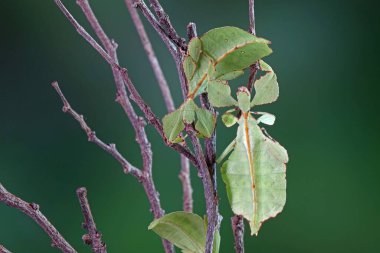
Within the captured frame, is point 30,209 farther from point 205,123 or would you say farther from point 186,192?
point 186,192

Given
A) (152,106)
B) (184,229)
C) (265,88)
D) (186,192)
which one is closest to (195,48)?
(265,88)

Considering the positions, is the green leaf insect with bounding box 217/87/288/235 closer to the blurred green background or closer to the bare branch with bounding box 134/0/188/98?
the bare branch with bounding box 134/0/188/98

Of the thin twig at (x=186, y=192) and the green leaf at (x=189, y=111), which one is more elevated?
the green leaf at (x=189, y=111)

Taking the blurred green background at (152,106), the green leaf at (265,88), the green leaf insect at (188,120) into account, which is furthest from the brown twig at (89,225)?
the blurred green background at (152,106)

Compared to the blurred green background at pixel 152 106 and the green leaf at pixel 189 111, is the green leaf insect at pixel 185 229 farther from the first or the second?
the blurred green background at pixel 152 106

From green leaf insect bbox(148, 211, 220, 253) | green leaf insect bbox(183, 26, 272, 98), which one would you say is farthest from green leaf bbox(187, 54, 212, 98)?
green leaf insect bbox(148, 211, 220, 253)

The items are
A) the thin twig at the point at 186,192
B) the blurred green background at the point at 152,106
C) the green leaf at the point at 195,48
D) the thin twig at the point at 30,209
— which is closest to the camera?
the green leaf at the point at 195,48
